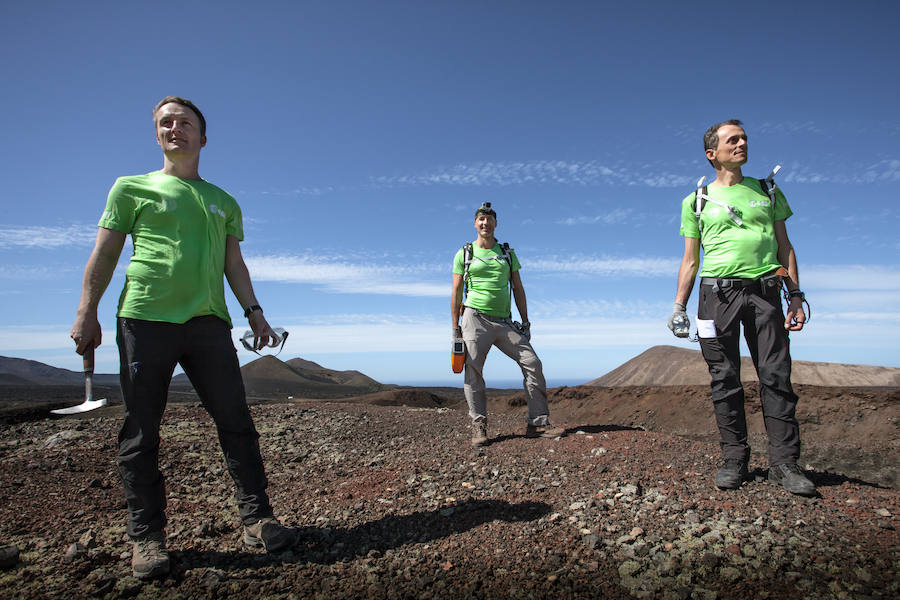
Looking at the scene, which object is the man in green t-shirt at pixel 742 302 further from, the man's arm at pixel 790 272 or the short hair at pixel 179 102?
the short hair at pixel 179 102

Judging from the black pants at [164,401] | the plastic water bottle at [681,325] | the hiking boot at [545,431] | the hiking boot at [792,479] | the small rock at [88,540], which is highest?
the plastic water bottle at [681,325]

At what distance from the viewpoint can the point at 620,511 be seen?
3158 mm

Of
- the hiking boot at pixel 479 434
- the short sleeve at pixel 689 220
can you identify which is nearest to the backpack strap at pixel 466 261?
the hiking boot at pixel 479 434

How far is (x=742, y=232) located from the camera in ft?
11.6

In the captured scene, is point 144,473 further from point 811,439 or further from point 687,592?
point 811,439

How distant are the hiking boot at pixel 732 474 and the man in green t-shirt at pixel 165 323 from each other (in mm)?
2663

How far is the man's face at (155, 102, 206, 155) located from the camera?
9.55ft

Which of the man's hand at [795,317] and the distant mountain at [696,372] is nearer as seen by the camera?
the man's hand at [795,317]

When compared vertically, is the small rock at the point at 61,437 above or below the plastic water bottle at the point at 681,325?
below

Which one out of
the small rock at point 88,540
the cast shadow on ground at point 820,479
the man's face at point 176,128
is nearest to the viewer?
the man's face at point 176,128

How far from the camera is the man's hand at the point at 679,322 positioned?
3.73 metres

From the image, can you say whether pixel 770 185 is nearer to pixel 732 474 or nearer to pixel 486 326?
pixel 732 474

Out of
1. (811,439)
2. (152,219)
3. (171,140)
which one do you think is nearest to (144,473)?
(152,219)

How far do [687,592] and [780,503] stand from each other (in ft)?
4.23
